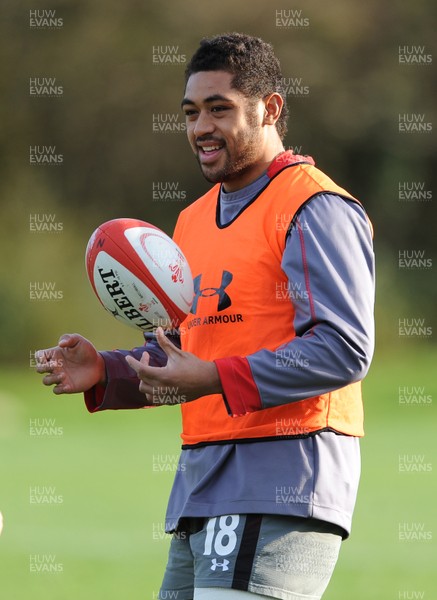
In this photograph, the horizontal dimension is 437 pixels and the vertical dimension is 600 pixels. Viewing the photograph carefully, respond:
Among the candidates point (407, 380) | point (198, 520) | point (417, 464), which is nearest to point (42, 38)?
point (407, 380)

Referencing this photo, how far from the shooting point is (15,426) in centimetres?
1224

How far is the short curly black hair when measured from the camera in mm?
3277

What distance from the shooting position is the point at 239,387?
2.83m

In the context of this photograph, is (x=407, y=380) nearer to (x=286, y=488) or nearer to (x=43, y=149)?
(x=43, y=149)

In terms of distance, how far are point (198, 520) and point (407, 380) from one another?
1209 cm
